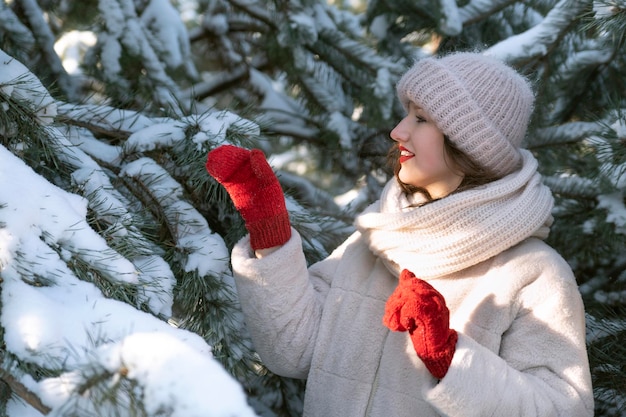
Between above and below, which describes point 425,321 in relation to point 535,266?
above

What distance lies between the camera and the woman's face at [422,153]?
1632mm

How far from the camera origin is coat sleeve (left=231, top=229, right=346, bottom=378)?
1.58 m

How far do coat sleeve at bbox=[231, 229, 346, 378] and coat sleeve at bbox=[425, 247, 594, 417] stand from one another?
38 cm

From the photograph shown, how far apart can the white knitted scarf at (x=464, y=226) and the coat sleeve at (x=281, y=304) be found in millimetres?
196

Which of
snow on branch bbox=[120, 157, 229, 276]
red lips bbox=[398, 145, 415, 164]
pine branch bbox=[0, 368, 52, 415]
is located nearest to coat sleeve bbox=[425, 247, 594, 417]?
red lips bbox=[398, 145, 415, 164]

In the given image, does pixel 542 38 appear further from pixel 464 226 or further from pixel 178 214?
pixel 178 214

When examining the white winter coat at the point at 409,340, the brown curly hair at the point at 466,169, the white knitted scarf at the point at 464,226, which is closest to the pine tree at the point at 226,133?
the white winter coat at the point at 409,340

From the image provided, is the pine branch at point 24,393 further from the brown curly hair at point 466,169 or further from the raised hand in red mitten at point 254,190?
the brown curly hair at point 466,169

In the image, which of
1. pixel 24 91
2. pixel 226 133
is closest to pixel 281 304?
pixel 226 133

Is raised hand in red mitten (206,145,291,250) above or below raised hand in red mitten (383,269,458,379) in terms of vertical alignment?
above

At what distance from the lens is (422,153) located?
163cm

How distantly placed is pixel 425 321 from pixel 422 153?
446mm

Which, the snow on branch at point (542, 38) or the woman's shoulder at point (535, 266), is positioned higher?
the snow on branch at point (542, 38)

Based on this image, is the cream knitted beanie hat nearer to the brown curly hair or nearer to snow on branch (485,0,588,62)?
the brown curly hair
